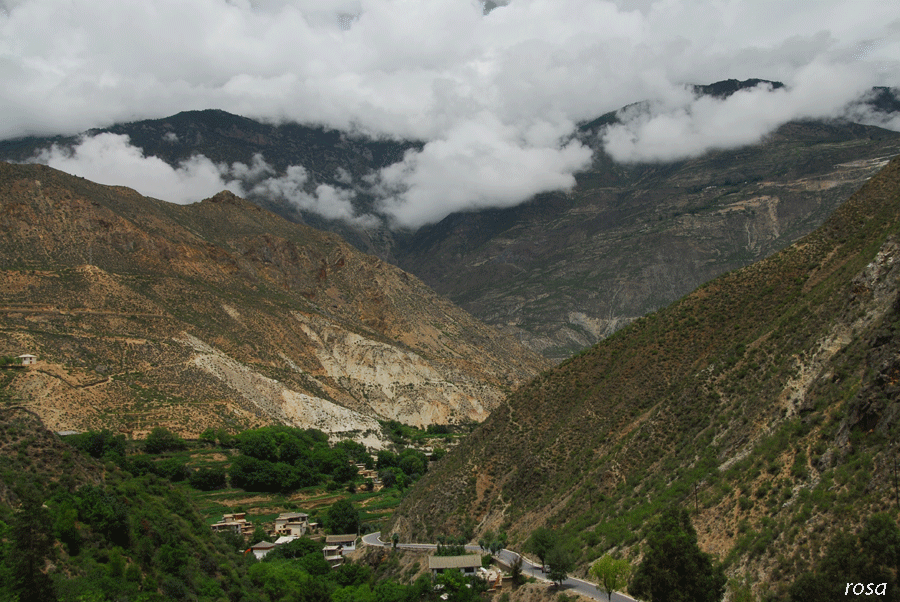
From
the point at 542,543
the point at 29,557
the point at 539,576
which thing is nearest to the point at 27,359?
the point at 29,557

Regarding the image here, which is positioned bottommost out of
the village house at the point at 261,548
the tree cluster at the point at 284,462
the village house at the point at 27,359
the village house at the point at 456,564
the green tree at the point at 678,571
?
the village house at the point at 261,548

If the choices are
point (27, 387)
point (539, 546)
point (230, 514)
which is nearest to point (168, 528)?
point (539, 546)

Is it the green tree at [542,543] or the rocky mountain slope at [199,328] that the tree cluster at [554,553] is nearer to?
the green tree at [542,543]

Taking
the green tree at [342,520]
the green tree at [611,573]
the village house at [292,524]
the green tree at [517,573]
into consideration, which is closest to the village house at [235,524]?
the village house at [292,524]

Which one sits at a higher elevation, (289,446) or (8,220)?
(8,220)

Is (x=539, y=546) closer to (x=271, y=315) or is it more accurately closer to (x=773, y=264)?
(x=773, y=264)

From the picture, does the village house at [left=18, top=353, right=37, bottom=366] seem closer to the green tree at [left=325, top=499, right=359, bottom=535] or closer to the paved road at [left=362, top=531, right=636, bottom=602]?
the green tree at [left=325, top=499, right=359, bottom=535]

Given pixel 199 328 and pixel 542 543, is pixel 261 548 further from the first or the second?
pixel 199 328
